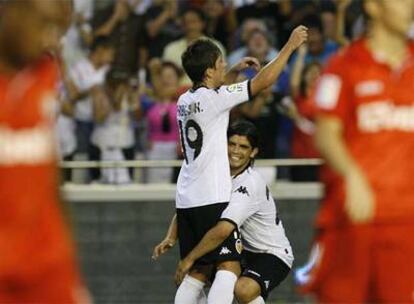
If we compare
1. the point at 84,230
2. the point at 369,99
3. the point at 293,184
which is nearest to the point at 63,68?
the point at 84,230

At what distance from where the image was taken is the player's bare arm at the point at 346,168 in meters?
6.06

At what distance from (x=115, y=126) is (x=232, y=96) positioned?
458 cm

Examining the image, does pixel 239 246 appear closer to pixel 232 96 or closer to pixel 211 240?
pixel 211 240

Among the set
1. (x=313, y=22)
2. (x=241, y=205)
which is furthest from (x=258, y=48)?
(x=241, y=205)

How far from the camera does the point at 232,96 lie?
8992mm

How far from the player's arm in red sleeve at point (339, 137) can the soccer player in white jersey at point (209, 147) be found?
256 centimetres

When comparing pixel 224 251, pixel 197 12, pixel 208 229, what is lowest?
pixel 224 251

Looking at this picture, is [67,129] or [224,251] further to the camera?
[67,129]

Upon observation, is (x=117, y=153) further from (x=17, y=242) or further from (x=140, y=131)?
(x=17, y=242)

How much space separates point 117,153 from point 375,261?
24.4 ft

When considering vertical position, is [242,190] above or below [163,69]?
below

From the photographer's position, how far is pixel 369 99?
6285 millimetres

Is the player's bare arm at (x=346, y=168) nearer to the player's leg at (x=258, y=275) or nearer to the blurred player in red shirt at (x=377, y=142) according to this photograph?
the blurred player in red shirt at (x=377, y=142)

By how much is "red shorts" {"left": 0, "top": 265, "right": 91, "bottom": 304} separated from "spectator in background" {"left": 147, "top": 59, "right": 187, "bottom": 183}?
7509 millimetres
